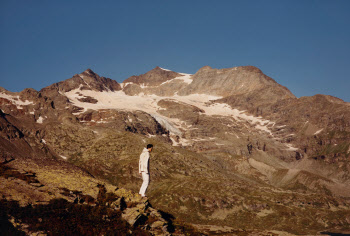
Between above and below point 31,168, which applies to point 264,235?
below

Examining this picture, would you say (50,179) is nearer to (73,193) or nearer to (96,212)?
(73,193)

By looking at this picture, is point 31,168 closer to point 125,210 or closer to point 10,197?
point 10,197

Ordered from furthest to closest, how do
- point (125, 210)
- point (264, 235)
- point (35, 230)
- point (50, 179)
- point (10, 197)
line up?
point (264, 235) → point (50, 179) → point (125, 210) → point (10, 197) → point (35, 230)

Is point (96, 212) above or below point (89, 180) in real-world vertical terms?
below

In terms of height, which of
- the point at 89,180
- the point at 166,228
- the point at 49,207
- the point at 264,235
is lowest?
the point at 264,235

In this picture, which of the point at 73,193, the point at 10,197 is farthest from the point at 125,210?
the point at 10,197

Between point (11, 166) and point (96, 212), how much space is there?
12630mm

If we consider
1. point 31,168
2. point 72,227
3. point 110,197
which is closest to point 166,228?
point 110,197

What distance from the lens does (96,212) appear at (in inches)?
1194

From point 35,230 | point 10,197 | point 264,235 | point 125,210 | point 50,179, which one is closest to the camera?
point 35,230

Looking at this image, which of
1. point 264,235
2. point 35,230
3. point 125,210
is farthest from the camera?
point 264,235

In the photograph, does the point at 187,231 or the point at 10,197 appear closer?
the point at 10,197

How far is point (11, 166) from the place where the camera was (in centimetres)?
3659

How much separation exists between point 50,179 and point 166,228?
13.1 metres
